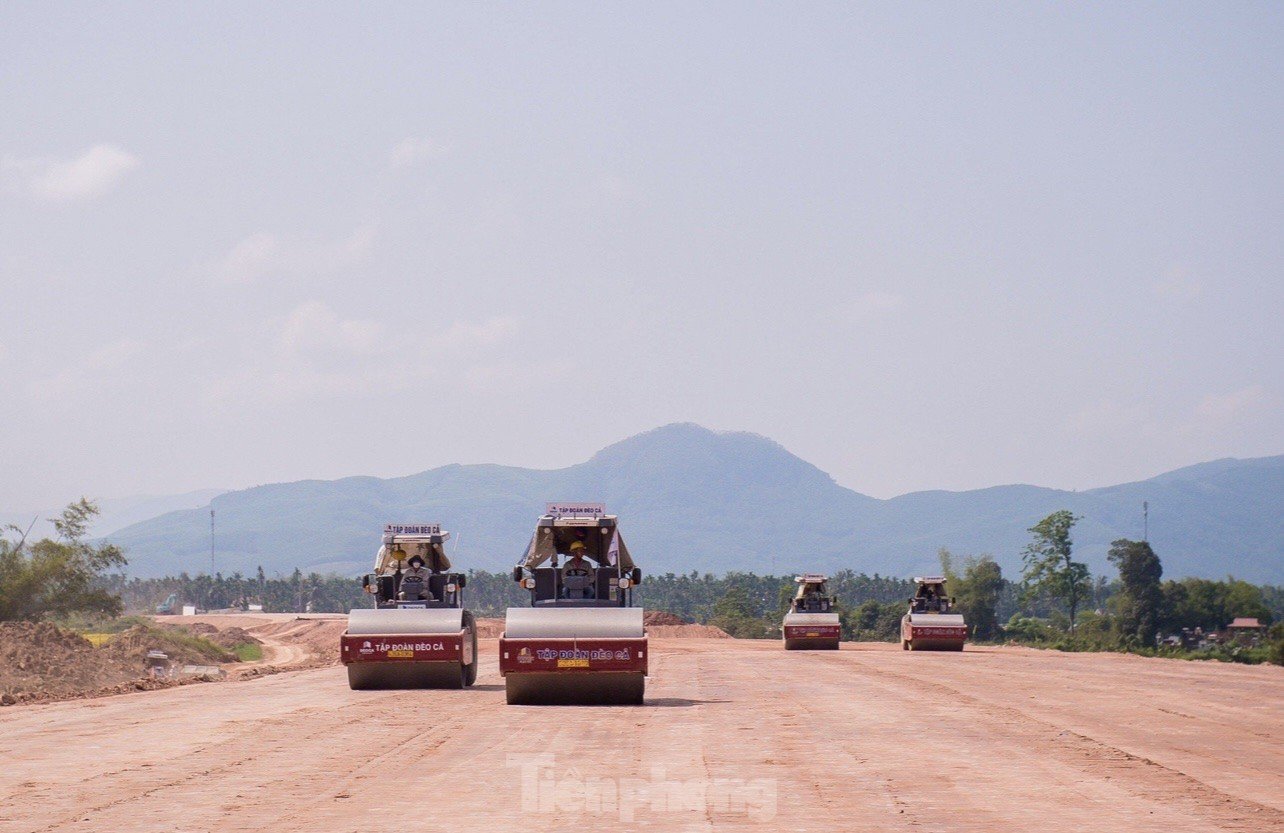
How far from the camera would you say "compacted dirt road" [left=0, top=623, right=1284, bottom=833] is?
14250mm

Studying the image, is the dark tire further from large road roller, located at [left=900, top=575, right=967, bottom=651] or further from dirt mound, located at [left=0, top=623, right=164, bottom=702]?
large road roller, located at [left=900, top=575, right=967, bottom=651]

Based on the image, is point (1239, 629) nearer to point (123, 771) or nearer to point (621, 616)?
point (621, 616)

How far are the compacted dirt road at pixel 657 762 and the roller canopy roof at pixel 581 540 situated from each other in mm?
2680

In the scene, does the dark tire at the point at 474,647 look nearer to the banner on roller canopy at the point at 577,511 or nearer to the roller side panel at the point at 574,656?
the banner on roller canopy at the point at 577,511

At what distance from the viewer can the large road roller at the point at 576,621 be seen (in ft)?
83.3

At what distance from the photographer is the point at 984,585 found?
121000 millimetres

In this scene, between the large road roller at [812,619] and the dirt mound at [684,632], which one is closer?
the large road roller at [812,619]

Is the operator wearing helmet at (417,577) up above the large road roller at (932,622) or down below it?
above

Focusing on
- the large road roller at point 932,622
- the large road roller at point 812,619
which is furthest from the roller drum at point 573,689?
the large road roller at point 812,619

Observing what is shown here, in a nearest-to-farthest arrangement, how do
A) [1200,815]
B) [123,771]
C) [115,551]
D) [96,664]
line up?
[1200,815] < [123,771] < [96,664] < [115,551]

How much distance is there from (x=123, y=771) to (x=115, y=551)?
71.4 m

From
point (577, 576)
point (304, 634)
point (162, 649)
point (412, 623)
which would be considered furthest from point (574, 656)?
point (304, 634)

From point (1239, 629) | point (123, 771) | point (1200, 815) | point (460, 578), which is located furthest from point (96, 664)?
point (1239, 629)

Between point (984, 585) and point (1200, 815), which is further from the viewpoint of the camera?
point (984, 585)
